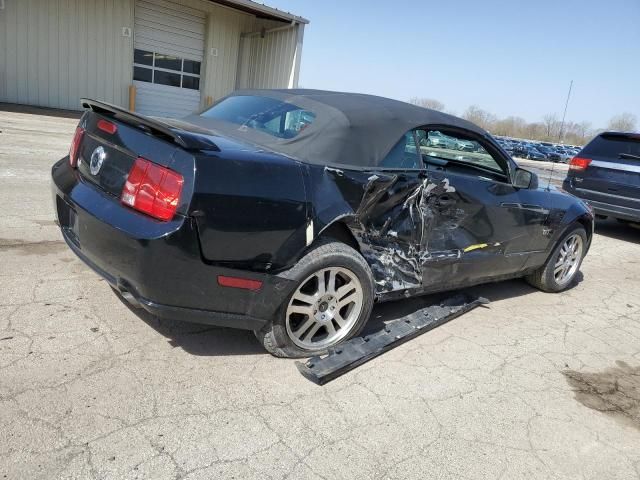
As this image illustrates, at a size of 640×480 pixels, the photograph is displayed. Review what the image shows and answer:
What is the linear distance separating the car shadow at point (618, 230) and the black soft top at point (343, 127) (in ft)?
20.8

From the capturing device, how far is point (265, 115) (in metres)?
3.46

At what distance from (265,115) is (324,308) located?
137 cm

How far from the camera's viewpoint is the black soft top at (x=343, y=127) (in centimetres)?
304

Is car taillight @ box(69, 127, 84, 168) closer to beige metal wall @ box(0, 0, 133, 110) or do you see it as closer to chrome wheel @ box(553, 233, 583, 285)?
chrome wheel @ box(553, 233, 583, 285)

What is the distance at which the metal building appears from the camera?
14.7 meters

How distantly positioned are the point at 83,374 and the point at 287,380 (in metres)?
1.04

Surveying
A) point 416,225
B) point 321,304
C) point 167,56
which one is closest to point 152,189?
point 321,304

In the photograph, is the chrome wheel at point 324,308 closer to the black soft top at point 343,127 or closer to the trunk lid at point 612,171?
the black soft top at point 343,127

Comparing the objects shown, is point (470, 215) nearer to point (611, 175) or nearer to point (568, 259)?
point (568, 259)

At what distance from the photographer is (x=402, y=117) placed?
3.47 m

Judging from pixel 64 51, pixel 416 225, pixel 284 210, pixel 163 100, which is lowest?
pixel 163 100

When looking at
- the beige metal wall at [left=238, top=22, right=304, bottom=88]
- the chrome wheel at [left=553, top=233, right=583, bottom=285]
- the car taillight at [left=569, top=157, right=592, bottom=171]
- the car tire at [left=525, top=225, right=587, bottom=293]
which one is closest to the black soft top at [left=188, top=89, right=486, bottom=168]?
the car tire at [left=525, top=225, right=587, bottom=293]

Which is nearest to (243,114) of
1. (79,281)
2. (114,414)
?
(79,281)

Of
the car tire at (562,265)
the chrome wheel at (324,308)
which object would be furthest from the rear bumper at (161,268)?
the car tire at (562,265)
